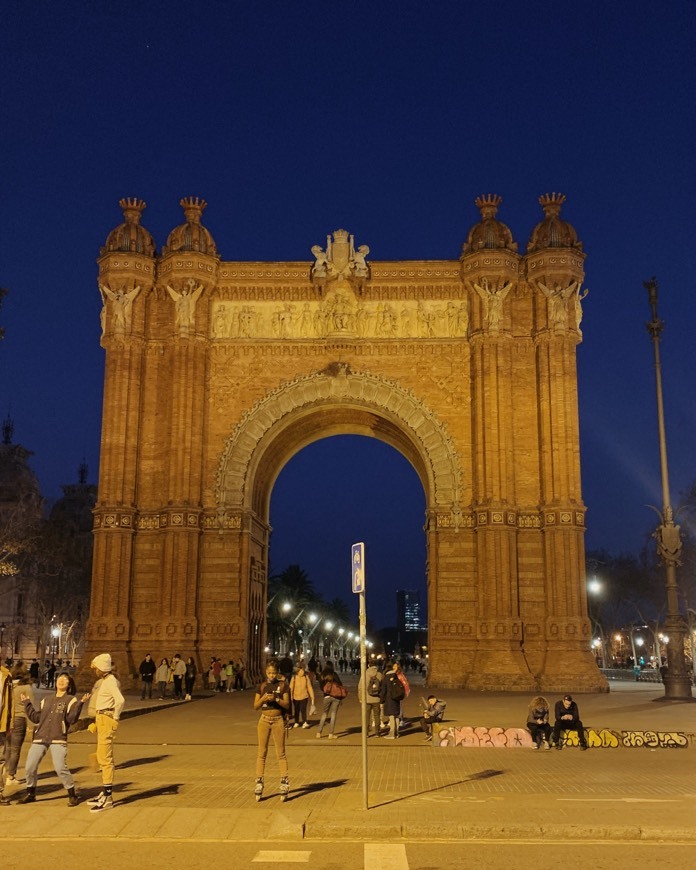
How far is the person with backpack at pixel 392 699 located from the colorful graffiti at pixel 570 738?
151 cm

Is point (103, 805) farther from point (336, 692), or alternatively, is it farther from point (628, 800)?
point (336, 692)

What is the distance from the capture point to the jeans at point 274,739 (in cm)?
1191

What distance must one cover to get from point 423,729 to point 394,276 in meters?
19.9

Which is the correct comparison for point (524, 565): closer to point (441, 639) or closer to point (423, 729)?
point (441, 639)

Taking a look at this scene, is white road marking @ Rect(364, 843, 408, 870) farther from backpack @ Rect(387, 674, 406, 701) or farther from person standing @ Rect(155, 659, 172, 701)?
person standing @ Rect(155, 659, 172, 701)

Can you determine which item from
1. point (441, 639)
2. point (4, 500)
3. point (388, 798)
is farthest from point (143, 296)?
point (4, 500)

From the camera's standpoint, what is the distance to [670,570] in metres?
29.0

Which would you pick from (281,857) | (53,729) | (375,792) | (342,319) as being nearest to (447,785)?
(375,792)

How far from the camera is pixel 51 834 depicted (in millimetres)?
10016

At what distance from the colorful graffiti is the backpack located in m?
1.49

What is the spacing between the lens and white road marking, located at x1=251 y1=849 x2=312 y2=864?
8.88 m

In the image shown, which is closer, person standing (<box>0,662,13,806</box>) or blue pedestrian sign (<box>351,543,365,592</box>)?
blue pedestrian sign (<box>351,543,365,592</box>)

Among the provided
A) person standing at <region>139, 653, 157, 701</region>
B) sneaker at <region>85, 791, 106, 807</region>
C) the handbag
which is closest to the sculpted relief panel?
person standing at <region>139, 653, 157, 701</region>

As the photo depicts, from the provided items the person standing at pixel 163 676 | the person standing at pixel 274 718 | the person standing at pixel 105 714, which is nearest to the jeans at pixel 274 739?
the person standing at pixel 274 718
